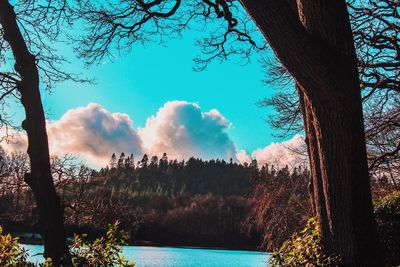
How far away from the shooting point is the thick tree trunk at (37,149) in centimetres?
542

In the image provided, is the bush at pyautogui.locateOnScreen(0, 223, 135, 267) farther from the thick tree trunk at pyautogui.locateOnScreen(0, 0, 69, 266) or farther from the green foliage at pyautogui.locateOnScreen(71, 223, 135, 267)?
the thick tree trunk at pyautogui.locateOnScreen(0, 0, 69, 266)

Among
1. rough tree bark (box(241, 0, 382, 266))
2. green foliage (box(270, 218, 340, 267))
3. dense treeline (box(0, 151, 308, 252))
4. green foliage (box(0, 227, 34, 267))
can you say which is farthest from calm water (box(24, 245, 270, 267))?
rough tree bark (box(241, 0, 382, 266))

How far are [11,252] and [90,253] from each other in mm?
763

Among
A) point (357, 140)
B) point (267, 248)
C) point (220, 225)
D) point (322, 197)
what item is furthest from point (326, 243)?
point (220, 225)

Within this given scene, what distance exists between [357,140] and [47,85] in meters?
5.73

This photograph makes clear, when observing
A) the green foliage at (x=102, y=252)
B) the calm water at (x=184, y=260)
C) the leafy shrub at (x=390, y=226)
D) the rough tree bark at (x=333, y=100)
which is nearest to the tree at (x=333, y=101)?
the rough tree bark at (x=333, y=100)

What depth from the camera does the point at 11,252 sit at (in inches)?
171

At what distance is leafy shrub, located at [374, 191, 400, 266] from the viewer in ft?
26.2

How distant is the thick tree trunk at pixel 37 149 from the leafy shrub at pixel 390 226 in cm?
561

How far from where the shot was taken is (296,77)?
3.66 meters

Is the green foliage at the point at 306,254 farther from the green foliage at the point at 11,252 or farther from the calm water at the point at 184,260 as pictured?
the calm water at the point at 184,260

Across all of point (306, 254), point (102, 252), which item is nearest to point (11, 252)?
point (102, 252)

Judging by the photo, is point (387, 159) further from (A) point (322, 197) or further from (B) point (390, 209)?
(A) point (322, 197)

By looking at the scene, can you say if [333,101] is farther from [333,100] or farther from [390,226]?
[390,226]
